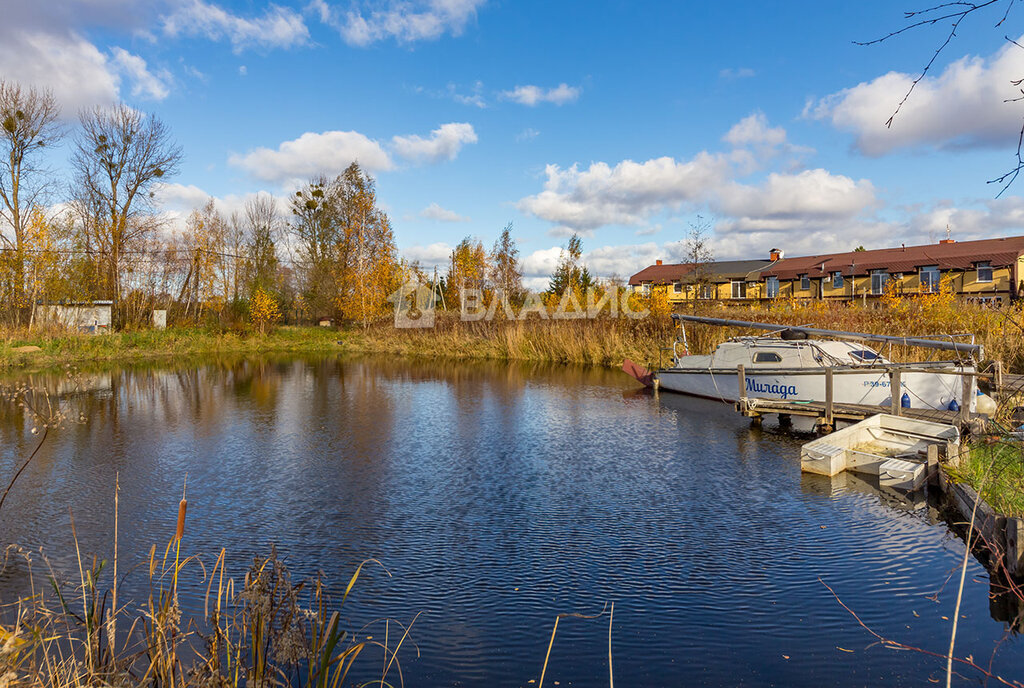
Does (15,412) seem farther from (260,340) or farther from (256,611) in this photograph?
(260,340)

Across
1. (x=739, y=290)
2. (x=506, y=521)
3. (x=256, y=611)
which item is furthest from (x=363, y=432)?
(x=739, y=290)

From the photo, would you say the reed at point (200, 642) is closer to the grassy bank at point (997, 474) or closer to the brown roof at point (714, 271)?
the grassy bank at point (997, 474)

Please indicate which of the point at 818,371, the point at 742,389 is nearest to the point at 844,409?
the point at 818,371

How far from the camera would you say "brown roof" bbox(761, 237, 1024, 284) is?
44312 millimetres

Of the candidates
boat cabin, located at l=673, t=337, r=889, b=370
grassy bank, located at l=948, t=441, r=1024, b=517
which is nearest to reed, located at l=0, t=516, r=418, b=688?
grassy bank, located at l=948, t=441, r=1024, b=517

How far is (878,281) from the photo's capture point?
48344 millimetres

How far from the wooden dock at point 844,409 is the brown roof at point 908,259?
34216 mm

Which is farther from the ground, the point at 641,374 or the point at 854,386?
the point at 854,386

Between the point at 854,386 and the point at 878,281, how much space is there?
4018cm

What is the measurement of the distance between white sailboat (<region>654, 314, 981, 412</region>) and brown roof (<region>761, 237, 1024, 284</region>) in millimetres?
31921

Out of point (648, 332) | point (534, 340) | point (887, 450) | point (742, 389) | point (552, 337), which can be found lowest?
point (887, 450)

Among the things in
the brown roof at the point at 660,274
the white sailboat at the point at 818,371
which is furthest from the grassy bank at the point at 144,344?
the brown roof at the point at 660,274

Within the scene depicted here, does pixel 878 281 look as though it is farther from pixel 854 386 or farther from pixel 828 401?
pixel 828 401

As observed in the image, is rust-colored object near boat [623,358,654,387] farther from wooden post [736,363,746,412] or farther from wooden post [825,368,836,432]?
wooden post [825,368,836,432]
